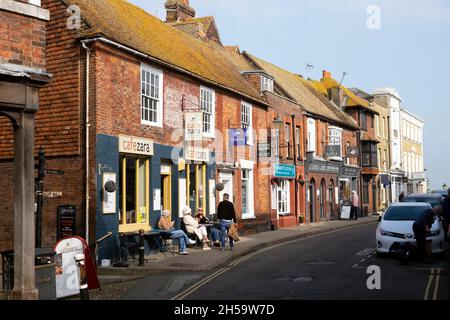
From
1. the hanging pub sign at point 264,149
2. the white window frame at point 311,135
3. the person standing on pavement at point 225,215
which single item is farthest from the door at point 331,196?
the person standing on pavement at point 225,215

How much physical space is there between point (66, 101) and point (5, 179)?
3.13m

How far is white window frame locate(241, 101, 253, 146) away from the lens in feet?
79.5

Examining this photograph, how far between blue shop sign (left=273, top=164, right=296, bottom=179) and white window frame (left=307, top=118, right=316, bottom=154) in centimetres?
374

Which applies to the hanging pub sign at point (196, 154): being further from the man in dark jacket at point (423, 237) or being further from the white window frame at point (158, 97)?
the man in dark jacket at point (423, 237)

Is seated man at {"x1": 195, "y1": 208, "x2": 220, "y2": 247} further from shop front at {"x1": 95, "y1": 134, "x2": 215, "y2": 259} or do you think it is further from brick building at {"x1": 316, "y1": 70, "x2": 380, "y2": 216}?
brick building at {"x1": 316, "y1": 70, "x2": 380, "y2": 216}

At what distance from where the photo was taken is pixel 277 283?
37.6 feet

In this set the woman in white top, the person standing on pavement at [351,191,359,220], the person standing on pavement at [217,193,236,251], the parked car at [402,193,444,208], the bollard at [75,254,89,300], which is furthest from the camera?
the person standing on pavement at [351,191,359,220]

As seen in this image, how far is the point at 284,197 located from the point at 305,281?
1789 cm

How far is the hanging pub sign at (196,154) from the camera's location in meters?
19.2

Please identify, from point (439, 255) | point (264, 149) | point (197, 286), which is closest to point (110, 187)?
point (197, 286)

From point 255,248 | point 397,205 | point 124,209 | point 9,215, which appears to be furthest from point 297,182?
point 9,215

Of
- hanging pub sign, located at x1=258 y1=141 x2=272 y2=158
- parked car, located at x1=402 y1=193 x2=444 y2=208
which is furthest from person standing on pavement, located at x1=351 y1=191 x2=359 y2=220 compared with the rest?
parked car, located at x1=402 y1=193 x2=444 y2=208

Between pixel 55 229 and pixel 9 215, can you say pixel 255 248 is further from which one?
pixel 9 215

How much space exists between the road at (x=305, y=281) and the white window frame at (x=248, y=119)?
9.22 metres
